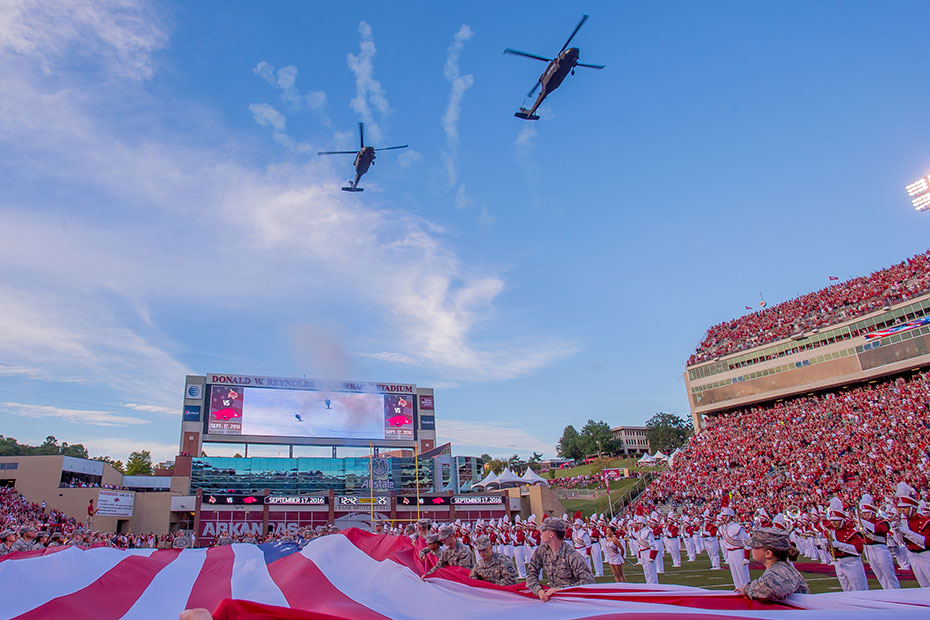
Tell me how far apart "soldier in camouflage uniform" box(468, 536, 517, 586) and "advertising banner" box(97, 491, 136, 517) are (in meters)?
37.4

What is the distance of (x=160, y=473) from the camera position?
1932 inches

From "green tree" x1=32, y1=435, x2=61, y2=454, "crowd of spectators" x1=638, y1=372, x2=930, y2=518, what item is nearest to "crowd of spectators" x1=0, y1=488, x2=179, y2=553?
"crowd of spectators" x1=638, y1=372, x2=930, y2=518

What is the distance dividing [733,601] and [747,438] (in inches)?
1715

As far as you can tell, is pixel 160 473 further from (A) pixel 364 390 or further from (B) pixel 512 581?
(B) pixel 512 581

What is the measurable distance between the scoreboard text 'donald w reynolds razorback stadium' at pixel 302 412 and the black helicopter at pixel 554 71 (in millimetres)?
35687

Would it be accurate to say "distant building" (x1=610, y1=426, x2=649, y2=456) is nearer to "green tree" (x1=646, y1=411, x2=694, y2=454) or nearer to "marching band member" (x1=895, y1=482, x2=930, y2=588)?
"green tree" (x1=646, y1=411, x2=694, y2=454)

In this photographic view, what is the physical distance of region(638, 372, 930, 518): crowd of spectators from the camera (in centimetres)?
3016

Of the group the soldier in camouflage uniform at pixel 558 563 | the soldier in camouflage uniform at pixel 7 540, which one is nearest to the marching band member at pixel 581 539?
the soldier in camouflage uniform at pixel 558 563

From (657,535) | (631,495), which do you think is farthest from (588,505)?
(657,535)

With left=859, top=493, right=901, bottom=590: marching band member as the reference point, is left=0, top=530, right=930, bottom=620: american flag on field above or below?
above

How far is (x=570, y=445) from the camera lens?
109 metres

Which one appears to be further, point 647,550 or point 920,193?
point 920,193

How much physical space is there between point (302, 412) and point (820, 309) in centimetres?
4423

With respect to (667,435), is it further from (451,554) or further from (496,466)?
(451,554)
